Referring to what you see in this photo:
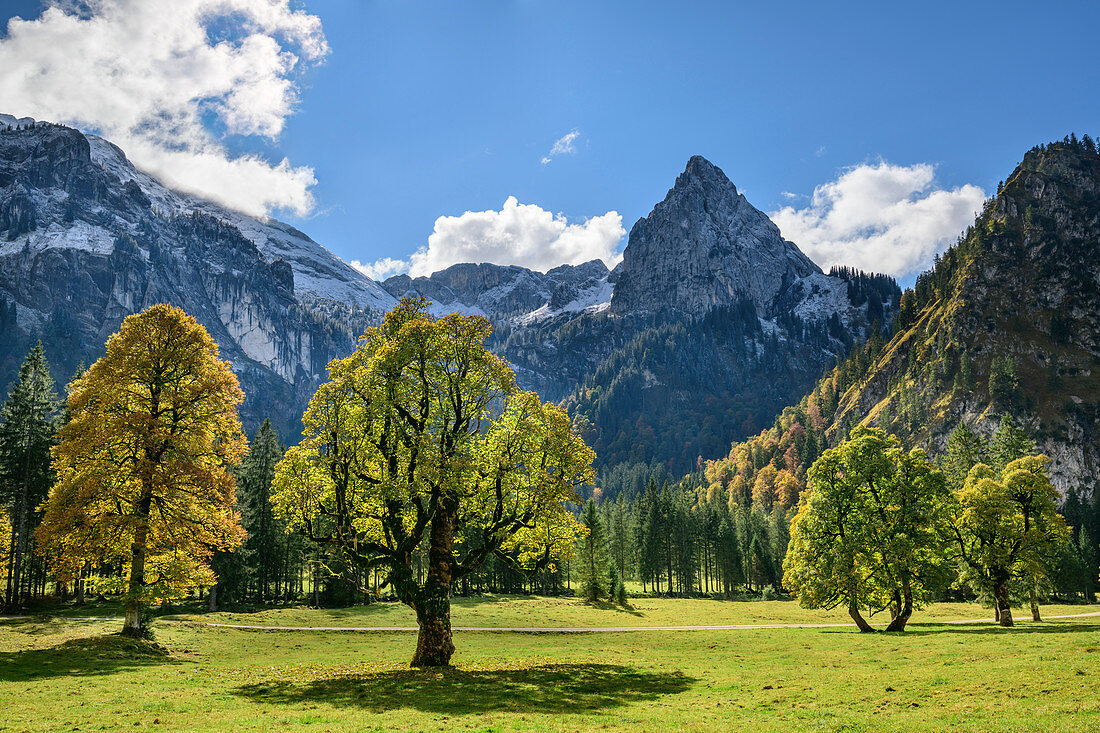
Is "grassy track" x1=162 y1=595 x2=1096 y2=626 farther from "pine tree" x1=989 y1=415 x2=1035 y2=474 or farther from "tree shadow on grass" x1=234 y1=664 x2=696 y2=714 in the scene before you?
"tree shadow on grass" x1=234 y1=664 x2=696 y2=714

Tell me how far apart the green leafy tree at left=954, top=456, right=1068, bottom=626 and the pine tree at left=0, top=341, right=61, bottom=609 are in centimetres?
7450

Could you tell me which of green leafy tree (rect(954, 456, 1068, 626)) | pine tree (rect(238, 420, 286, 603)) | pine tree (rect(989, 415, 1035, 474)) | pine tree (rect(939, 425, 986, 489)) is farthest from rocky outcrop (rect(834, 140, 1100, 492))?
pine tree (rect(238, 420, 286, 603))

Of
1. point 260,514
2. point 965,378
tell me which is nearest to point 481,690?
point 260,514

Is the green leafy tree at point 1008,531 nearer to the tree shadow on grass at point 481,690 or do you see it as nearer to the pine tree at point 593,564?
the tree shadow on grass at point 481,690

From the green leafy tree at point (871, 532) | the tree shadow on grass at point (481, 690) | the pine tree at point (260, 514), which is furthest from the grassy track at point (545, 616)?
the tree shadow on grass at point (481, 690)

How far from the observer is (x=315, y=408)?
2641cm

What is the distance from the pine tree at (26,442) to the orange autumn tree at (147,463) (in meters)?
26.5

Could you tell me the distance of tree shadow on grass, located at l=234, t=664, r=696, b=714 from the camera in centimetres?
1903

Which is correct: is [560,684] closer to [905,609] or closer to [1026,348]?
[905,609]

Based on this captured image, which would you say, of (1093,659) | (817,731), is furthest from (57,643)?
(1093,659)

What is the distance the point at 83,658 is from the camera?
27438mm

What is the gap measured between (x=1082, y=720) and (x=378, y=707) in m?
18.3

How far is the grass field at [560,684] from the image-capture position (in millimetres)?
16203

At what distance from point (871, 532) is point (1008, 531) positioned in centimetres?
1048
